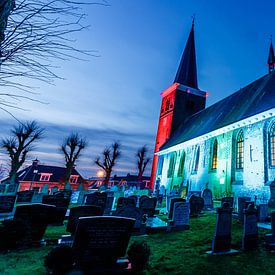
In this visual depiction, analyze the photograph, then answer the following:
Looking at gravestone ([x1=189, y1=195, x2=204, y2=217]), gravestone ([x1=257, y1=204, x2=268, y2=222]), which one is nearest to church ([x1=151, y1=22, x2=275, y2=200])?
gravestone ([x1=257, y1=204, x2=268, y2=222])

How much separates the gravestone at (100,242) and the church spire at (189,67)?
33.1 metres

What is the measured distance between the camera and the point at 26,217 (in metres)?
4.96

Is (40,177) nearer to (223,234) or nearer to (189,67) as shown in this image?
(189,67)

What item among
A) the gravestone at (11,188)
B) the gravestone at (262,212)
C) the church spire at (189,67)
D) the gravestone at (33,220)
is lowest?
the gravestone at (11,188)

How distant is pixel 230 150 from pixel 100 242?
16093 mm

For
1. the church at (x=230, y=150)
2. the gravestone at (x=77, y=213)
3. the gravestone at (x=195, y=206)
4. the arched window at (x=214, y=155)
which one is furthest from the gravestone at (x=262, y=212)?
the arched window at (x=214, y=155)

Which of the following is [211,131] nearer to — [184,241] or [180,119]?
[180,119]

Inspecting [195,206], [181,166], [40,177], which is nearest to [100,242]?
[195,206]

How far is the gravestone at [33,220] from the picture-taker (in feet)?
14.8

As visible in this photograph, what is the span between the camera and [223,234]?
470 centimetres

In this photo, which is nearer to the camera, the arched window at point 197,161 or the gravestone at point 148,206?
the gravestone at point 148,206

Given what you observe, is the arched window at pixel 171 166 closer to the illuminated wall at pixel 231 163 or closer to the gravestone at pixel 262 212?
the illuminated wall at pixel 231 163

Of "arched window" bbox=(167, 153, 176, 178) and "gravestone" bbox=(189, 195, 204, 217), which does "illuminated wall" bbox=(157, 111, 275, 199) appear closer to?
"arched window" bbox=(167, 153, 176, 178)

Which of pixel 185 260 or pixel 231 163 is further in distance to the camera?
pixel 231 163
